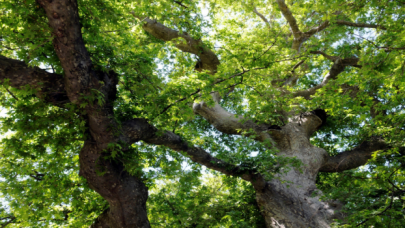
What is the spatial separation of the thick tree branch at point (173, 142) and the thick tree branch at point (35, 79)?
1.13 meters

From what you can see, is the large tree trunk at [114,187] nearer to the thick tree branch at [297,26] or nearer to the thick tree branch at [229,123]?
the thick tree branch at [229,123]

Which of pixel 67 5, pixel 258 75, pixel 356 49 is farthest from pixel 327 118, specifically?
pixel 67 5

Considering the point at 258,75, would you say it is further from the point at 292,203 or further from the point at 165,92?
the point at 292,203

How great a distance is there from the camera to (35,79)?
12.3ft

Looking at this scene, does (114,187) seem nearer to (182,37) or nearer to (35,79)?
(35,79)

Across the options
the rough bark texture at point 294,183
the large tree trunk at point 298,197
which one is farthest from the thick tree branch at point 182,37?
the large tree trunk at point 298,197

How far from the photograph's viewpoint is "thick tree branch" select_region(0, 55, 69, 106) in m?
3.58

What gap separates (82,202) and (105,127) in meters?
2.03

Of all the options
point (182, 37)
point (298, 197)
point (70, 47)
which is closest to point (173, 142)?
point (70, 47)

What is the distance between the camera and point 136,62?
4457 mm

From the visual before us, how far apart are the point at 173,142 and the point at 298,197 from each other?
325 centimetres

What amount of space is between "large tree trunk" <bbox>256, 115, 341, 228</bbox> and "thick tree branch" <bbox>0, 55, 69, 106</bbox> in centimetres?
453

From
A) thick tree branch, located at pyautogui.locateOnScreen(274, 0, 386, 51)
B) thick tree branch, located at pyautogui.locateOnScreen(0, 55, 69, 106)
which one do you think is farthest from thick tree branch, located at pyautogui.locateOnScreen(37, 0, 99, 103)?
thick tree branch, located at pyautogui.locateOnScreen(274, 0, 386, 51)

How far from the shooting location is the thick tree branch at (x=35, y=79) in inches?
141
